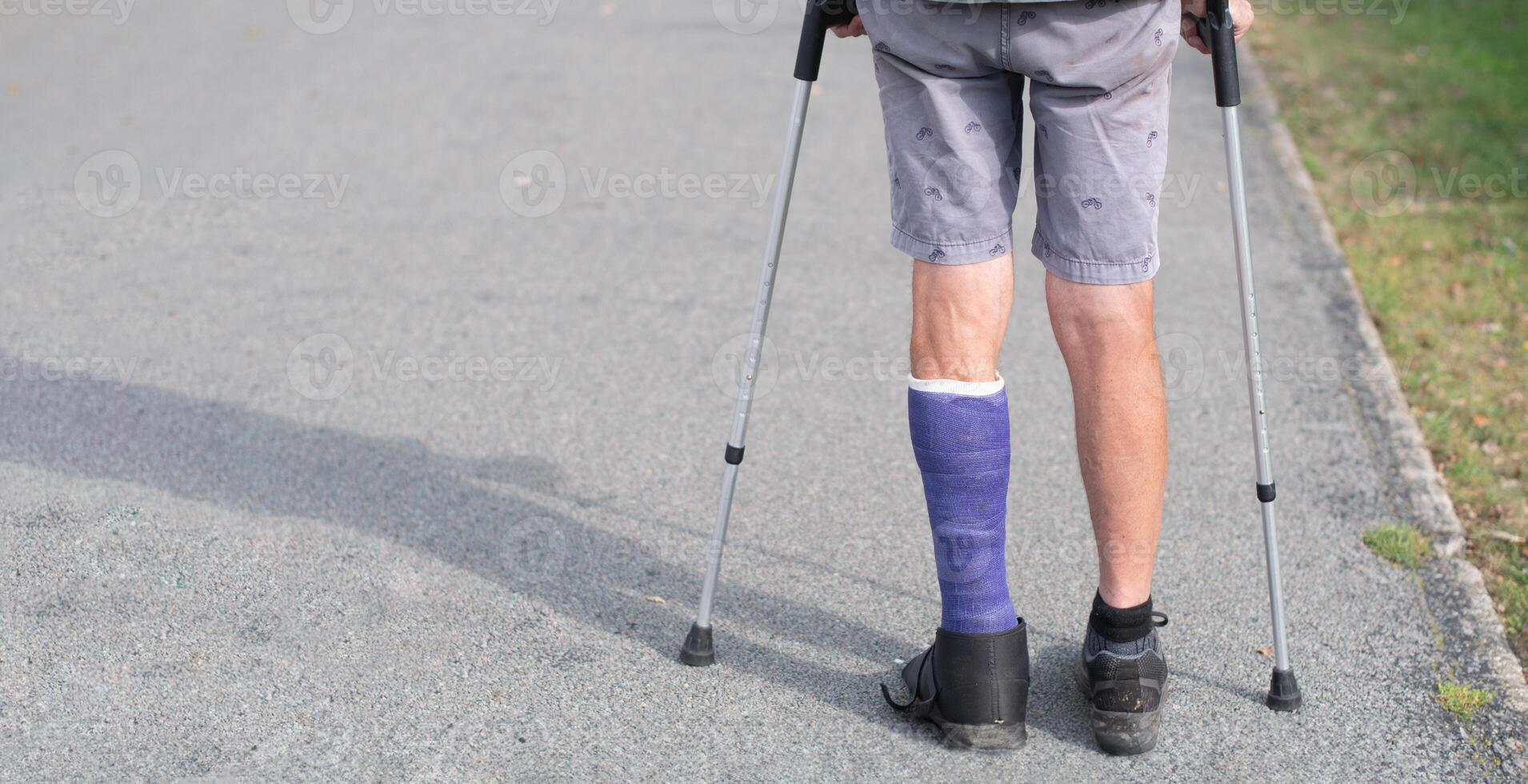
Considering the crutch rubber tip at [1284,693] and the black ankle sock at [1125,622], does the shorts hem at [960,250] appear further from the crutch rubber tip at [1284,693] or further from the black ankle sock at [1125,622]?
the crutch rubber tip at [1284,693]

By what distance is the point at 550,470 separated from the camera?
155 inches

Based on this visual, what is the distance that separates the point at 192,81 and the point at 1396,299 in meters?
5.94

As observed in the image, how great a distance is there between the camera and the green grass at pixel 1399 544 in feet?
11.5

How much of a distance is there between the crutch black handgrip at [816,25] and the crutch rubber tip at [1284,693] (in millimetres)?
1522

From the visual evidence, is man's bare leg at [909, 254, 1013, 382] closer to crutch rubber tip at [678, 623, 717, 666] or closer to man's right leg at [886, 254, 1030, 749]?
man's right leg at [886, 254, 1030, 749]

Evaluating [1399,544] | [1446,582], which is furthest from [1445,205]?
[1446,582]

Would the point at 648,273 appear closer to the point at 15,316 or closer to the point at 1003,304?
the point at 15,316

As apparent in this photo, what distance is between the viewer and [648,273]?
209 inches

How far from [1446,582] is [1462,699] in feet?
1.75

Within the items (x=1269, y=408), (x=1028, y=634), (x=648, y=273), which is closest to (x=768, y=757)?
(x=1028, y=634)

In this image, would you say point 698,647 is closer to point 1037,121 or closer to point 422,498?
point 422,498

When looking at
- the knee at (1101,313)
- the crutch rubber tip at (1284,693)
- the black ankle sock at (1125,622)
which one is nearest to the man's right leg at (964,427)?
the knee at (1101,313)

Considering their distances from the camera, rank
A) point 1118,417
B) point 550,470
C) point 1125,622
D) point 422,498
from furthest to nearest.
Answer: point 550,470 < point 422,498 < point 1125,622 < point 1118,417

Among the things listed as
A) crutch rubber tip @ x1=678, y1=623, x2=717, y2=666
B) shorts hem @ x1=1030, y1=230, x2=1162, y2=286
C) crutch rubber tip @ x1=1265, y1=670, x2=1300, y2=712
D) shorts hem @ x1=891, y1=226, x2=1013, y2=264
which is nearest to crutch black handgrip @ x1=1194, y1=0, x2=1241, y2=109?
Result: shorts hem @ x1=1030, y1=230, x2=1162, y2=286
